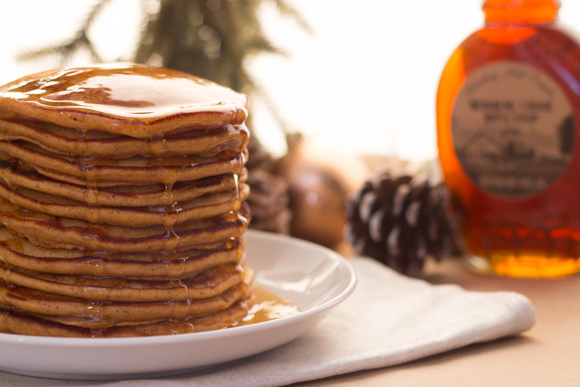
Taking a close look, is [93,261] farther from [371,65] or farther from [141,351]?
[371,65]

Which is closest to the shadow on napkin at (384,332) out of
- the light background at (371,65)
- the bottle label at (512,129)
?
the bottle label at (512,129)

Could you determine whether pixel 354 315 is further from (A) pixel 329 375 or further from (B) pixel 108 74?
(B) pixel 108 74

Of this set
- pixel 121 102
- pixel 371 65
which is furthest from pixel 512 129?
pixel 371 65

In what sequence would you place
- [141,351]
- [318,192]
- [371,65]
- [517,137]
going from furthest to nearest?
1. [371,65]
2. [318,192]
3. [517,137]
4. [141,351]

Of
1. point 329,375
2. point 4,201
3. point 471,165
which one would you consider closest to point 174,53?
point 471,165

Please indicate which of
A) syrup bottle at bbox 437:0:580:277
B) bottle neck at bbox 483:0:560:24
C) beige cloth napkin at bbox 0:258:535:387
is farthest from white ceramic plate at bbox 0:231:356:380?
bottle neck at bbox 483:0:560:24

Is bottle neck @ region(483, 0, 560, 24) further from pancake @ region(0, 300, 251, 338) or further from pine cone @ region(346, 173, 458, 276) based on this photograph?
pancake @ region(0, 300, 251, 338)
